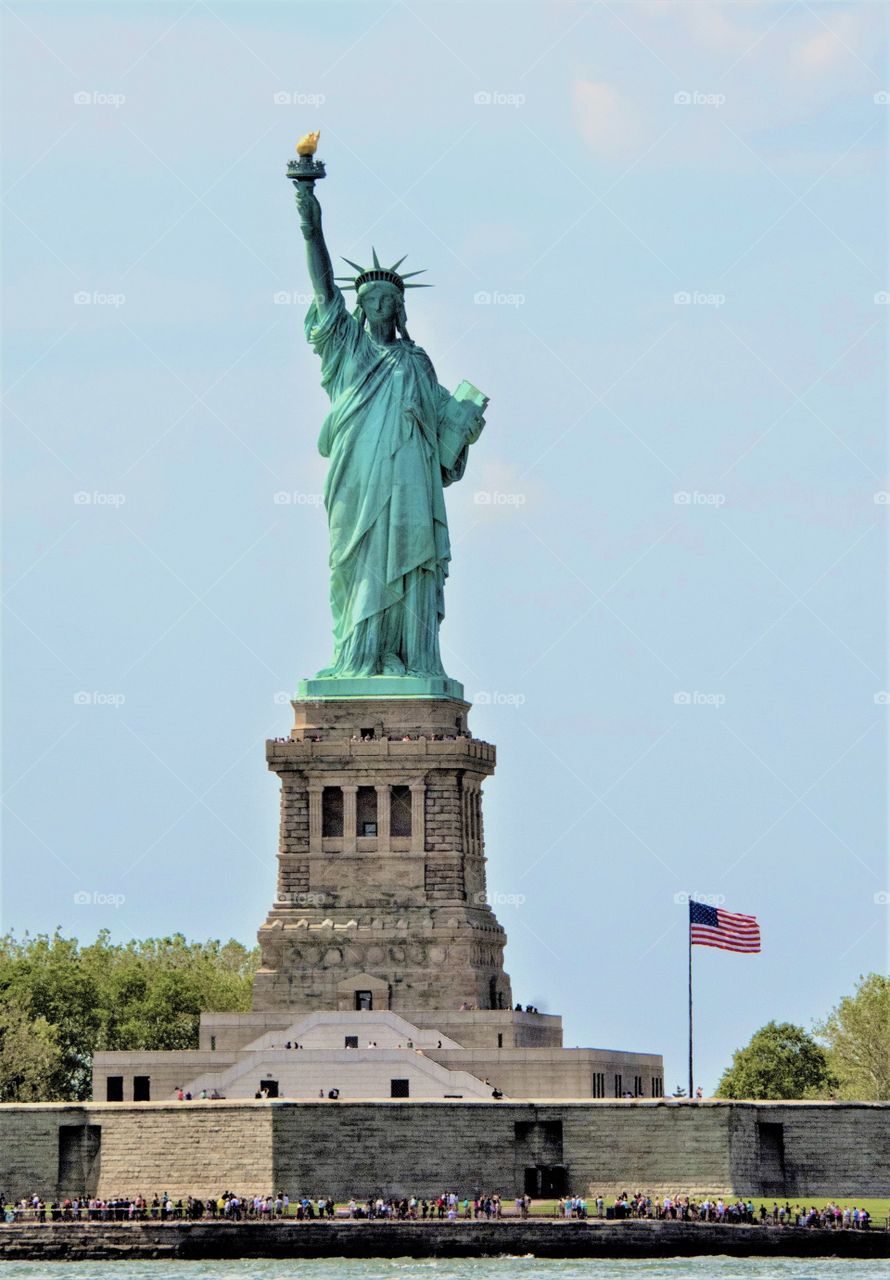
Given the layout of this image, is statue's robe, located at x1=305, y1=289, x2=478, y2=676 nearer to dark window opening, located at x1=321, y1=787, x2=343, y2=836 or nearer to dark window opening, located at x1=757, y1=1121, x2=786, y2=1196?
dark window opening, located at x1=321, y1=787, x2=343, y2=836

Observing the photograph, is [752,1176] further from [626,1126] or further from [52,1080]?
[52,1080]

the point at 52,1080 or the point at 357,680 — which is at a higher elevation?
the point at 357,680

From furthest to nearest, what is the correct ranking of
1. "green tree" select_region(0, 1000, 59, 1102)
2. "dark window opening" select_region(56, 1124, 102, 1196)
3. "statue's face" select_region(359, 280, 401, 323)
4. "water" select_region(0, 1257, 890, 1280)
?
1. "green tree" select_region(0, 1000, 59, 1102)
2. "statue's face" select_region(359, 280, 401, 323)
3. "dark window opening" select_region(56, 1124, 102, 1196)
4. "water" select_region(0, 1257, 890, 1280)

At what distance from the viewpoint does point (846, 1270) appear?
284 feet

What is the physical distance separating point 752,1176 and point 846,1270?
20.1 ft

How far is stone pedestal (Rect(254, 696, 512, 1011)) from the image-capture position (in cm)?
10106

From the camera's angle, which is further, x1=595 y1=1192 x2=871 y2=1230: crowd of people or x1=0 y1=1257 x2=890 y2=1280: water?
x1=595 y1=1192 x2=871 y2=1230: crowd of people

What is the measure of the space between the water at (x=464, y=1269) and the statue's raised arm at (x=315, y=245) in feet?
87.7

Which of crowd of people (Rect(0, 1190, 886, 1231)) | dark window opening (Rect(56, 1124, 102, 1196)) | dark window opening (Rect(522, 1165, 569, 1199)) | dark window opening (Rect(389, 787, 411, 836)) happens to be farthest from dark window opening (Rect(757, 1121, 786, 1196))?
dark window opening (Rect(56, 1124, 102, 1196))

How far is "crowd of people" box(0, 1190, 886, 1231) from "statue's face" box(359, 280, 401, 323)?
24.0 m

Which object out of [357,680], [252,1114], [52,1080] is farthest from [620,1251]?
[52,1080]

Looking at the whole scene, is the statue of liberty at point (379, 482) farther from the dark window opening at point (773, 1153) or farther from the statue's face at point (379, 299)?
the dark window opening at point (773, 1153)

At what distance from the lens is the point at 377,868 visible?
102312mm

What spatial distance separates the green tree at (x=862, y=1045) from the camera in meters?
116
